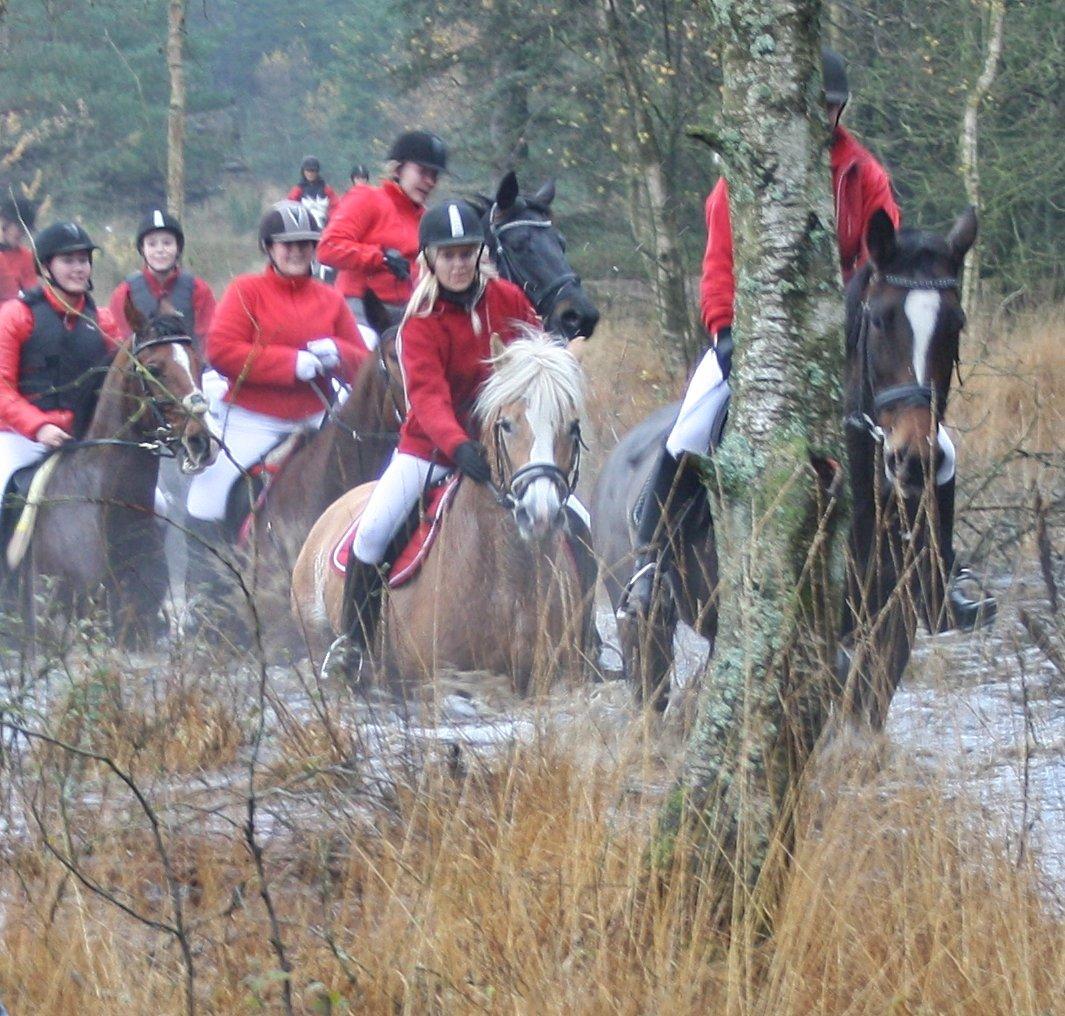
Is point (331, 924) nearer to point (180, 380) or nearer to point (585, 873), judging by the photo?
point (585, 873)

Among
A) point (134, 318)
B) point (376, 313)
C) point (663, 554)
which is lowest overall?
point (663, 554)

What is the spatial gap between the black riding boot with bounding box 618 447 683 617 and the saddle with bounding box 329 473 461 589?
800mm

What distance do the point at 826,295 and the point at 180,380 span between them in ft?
17.0

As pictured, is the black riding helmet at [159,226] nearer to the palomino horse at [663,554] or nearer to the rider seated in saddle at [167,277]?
→ the rider seated in saddle at [167,277]

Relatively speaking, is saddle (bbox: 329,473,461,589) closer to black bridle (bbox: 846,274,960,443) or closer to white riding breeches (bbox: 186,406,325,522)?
black bridle (bbox: 846,274,960,443)

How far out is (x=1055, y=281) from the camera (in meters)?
15.8

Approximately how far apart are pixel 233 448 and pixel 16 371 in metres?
1.22

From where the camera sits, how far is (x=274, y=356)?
9562 mm

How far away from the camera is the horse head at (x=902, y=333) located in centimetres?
559

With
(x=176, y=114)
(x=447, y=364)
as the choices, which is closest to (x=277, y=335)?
(x=447, y=364)

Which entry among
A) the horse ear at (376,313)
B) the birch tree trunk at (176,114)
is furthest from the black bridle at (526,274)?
the birch tree trunk at (176,114)

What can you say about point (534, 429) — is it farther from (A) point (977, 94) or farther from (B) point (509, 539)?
(A) point (977, 94)

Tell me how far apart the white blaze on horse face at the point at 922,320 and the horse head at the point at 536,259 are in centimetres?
354

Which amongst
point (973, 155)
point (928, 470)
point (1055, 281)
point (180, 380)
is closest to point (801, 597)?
point (928, 470)
